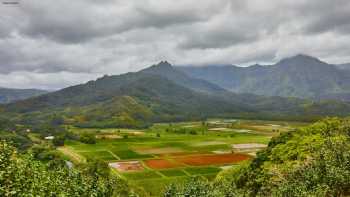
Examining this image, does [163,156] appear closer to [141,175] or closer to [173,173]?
[173,173]

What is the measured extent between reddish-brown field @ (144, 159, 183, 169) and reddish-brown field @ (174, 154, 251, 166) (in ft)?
16.0

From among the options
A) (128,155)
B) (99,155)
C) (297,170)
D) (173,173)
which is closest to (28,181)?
(297,170)

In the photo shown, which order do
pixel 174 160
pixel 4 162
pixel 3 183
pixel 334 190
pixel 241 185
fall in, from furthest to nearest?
pixel 174 160, pixel 241 185, pixel 334 190, pixel 4 162, pixel 3 183

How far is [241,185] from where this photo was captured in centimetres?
7794

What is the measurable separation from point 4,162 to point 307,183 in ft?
138

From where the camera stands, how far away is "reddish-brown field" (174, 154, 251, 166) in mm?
124812

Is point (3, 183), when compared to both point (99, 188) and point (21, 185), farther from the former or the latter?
point (99, 188)

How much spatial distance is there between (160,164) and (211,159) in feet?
64.0

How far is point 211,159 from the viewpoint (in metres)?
131

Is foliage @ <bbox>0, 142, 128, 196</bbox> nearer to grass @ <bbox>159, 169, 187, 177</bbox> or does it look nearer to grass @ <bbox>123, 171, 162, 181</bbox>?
grass @ <bbox>123, 171, 162, 181</bbox>

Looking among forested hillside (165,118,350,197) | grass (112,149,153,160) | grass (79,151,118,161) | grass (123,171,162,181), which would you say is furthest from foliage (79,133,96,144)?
forested hillside (165,118,350,197)

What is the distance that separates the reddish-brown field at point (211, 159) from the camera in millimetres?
124812

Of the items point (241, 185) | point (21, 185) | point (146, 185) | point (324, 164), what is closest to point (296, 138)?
point (241, 185)

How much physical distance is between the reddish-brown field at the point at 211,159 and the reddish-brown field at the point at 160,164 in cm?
488
